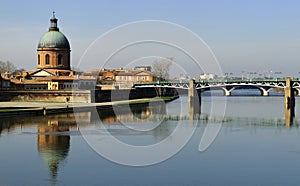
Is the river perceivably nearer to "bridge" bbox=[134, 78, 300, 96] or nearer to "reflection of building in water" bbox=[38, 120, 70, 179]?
"reflection of building in water" bbox=[38, 120, 70, 179]

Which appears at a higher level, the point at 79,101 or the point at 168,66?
the point at 168,66

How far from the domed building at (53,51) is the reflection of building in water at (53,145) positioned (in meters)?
55.6

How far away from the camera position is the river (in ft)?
78.7

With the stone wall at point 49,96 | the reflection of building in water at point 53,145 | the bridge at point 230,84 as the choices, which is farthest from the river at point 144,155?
the bridge at point 230,84

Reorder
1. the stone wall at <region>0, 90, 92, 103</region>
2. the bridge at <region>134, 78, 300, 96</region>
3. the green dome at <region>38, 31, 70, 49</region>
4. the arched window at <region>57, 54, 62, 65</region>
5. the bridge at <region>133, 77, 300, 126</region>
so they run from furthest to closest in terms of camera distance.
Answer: the green dome at <region>38, 31, 70, 49</region> → the arched window at <region>57, 54, 62, 65</region> → the bridge at <region>134, 78, 300, 96</region> → the bridge at <region>133, 77, 300, 126</region> → the stone wall at <region>0, 90, 92, 103</region>

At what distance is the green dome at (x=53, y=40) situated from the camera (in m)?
99.4

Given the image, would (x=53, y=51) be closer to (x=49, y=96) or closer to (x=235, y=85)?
(x=49, y=96)

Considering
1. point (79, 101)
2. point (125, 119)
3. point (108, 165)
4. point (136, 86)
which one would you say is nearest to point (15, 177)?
point (108, 165)

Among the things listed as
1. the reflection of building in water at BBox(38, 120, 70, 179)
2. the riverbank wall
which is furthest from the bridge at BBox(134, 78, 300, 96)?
the reflection of building in water at BBox(38, 120, 70, 179)

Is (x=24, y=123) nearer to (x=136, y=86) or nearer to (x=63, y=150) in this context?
(x=63, y=150)

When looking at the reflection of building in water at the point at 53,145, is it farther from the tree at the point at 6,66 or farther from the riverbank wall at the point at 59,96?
the tree at the point at 6,66

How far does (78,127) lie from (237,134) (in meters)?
13.3

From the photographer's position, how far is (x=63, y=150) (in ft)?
102

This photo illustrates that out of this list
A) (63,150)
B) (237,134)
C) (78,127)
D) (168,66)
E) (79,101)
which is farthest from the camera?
(168,66)
